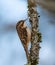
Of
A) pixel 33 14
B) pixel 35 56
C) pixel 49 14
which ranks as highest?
pixel 33 14

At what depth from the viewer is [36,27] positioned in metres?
1.02

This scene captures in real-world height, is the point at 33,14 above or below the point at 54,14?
above

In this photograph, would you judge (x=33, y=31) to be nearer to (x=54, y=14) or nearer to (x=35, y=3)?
(x=35, y=3)

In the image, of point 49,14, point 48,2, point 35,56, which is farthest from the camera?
point 49,14

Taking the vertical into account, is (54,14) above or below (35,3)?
below

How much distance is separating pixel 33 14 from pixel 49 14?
2.13ft

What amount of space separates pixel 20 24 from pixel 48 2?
19.6 inches

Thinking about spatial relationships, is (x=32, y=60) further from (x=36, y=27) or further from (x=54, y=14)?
(x=54, y=14)

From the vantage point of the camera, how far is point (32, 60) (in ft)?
3.32

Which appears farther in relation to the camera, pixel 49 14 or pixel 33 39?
pixel 49 14

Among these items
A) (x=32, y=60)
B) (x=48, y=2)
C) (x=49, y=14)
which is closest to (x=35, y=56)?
(x=32, y=60)

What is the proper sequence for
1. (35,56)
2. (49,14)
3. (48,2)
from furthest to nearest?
(49,14) → (48,2) → (35,56)

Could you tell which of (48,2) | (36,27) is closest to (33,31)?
(36,27)

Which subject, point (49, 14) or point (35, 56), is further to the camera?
point (49, 14)
